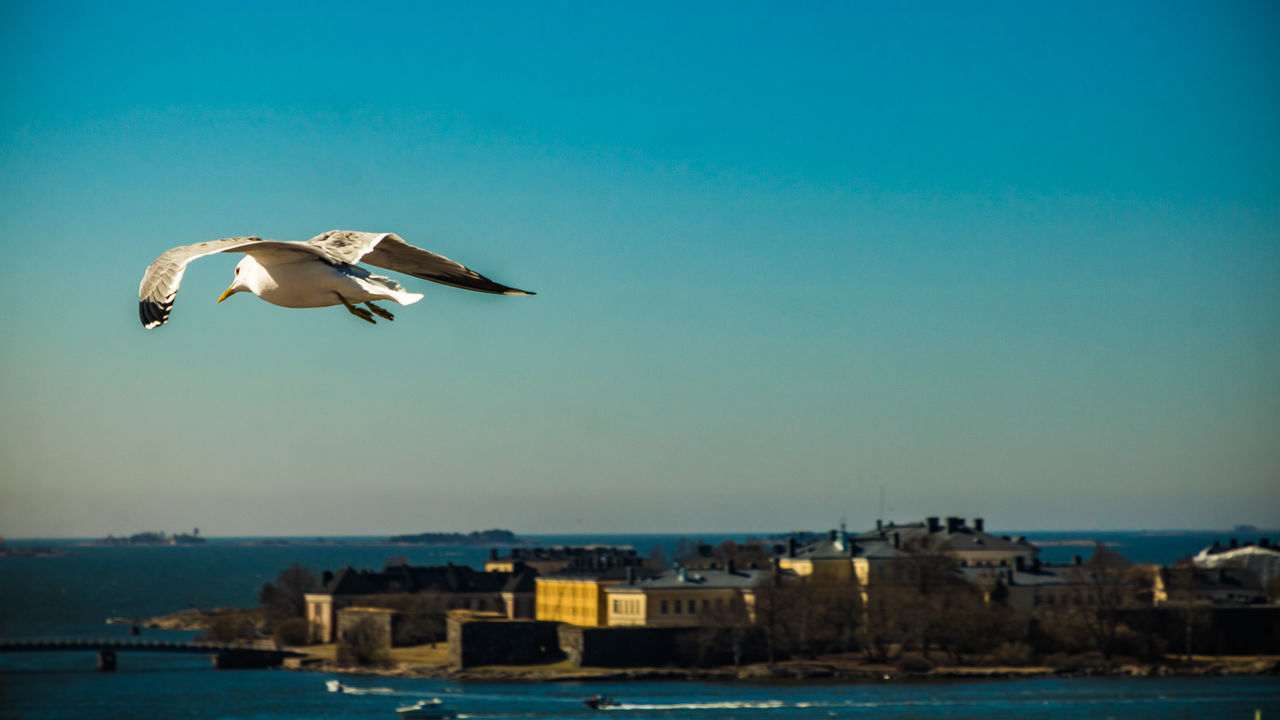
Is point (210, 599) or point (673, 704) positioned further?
point (210, 599)

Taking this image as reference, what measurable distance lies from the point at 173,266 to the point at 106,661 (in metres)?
75.5

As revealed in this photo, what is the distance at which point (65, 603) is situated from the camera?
13212 cm

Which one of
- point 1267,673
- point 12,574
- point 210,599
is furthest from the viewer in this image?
point 12,574

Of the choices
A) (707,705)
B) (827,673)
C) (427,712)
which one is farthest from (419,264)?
(827,673)

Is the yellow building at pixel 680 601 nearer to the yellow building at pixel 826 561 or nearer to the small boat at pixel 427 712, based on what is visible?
the yellow building at pixel 826 561

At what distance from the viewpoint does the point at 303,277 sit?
18.7ft

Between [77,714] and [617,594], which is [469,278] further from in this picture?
[617,594]

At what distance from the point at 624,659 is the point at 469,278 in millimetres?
63583

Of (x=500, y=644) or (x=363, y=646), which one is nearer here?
(x=500, y=644)

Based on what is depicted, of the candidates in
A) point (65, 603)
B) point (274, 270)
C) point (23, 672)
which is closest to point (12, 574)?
point (65, 603)

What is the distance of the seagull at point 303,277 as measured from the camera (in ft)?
18.5

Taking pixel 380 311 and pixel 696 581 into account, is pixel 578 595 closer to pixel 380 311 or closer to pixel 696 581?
pixel 696 581

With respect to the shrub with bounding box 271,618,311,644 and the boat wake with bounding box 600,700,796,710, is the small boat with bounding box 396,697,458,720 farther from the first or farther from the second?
the shrub with bounding box 271,618,311,644

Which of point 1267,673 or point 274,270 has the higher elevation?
point 274,270
